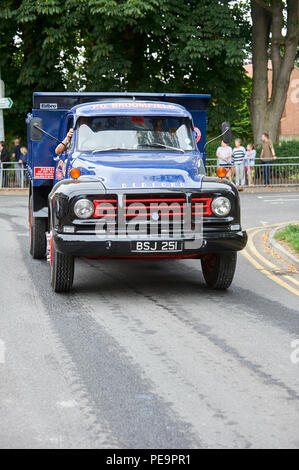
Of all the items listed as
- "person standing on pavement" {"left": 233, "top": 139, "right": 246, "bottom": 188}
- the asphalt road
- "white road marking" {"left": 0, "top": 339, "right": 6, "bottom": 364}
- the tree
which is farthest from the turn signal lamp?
the tree

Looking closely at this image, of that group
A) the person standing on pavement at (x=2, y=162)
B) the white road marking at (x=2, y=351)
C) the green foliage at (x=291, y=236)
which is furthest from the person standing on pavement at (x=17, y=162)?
the white road marking at (x=2, y=351)

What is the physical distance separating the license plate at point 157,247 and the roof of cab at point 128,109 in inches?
94.5

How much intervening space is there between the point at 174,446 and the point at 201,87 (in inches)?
1157

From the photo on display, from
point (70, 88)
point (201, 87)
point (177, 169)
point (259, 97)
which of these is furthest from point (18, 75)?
point (177, 169)

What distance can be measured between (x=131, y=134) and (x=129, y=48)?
23076mm

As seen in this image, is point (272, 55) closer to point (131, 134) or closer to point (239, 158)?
point (239, 158)

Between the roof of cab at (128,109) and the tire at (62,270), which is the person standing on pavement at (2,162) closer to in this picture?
the roof of cab at (128,109)

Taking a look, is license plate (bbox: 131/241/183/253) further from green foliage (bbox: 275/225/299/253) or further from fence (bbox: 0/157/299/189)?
fence (bbox: 0/157/299/189)

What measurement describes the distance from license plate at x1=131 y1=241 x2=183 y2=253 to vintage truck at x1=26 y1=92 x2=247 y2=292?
11 millimetres

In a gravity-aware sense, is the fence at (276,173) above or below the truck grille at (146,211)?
below

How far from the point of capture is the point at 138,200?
30.1 ft

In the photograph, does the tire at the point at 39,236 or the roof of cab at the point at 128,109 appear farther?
the tire at the point at 39,236

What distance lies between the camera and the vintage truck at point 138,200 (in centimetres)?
911
